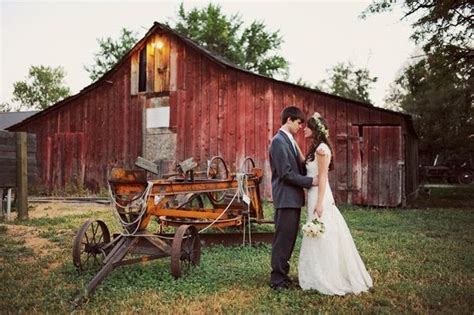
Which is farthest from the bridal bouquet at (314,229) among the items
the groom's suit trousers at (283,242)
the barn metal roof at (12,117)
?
the barn metal roof at (12,117)

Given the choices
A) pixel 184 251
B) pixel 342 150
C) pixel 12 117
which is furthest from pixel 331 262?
pixel 12 117

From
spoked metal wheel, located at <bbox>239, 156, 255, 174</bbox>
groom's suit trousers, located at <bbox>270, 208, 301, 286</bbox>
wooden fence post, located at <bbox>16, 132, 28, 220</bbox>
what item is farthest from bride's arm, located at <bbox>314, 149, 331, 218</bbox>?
wooden fence post, located at <bbox>16, 132, 28, 220</bbox>

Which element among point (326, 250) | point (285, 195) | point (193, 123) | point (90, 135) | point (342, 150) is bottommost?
point (326, 250)

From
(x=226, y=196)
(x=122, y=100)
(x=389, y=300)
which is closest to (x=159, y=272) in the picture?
(x=389, y=300)

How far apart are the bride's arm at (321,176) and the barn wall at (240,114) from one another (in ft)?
30.3

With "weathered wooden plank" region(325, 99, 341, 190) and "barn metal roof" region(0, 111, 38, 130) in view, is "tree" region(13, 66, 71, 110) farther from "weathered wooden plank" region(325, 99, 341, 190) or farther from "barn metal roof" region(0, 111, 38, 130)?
"weathered wooden plank" region(325, 99, 341, 190)

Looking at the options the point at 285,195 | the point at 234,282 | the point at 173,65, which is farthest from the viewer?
the point at 173,65

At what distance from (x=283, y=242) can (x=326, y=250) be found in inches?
19.4

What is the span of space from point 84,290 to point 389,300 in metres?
3.23

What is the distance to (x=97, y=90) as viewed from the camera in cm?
1812

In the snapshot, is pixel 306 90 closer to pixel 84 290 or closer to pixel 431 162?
pixel 84 290

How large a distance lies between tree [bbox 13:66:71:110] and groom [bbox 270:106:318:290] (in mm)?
71047

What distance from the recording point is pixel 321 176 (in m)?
5.02

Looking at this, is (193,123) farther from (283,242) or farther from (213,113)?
(283,242)
